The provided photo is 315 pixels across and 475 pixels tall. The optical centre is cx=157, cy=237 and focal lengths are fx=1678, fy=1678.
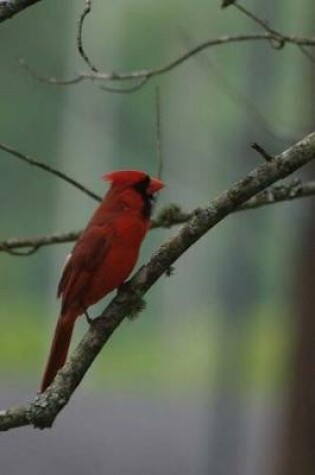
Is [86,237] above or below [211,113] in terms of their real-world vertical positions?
below

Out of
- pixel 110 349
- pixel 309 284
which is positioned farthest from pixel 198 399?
pixel 309 284

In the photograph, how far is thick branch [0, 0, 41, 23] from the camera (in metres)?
3.05

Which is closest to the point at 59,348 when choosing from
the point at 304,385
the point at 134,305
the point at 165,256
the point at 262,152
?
the point at 134,305

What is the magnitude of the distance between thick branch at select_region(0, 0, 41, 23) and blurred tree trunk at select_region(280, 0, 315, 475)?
340 cm

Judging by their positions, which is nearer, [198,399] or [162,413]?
[162,413]

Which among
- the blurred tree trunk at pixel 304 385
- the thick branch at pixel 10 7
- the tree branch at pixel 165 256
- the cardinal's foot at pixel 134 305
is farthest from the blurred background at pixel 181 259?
the thick branch at pixel 10 7

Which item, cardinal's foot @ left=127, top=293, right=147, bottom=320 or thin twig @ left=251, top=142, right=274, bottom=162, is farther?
cardinal's foot @ left=127, top=293, right=147, bottom=320

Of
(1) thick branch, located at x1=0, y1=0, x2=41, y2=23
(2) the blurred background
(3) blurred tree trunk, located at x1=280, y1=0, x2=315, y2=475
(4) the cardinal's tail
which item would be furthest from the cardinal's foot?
(2) the blurred background

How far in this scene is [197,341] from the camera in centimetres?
1275

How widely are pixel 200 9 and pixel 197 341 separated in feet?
12.6

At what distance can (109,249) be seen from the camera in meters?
3.59

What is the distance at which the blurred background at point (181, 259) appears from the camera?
26.2ft

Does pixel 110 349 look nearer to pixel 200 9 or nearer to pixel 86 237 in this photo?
pixel 200 9

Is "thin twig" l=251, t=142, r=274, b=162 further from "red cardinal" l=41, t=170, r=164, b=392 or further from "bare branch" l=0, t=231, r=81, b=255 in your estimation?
"bare branch" l=0, t=231, r=81, b=255
